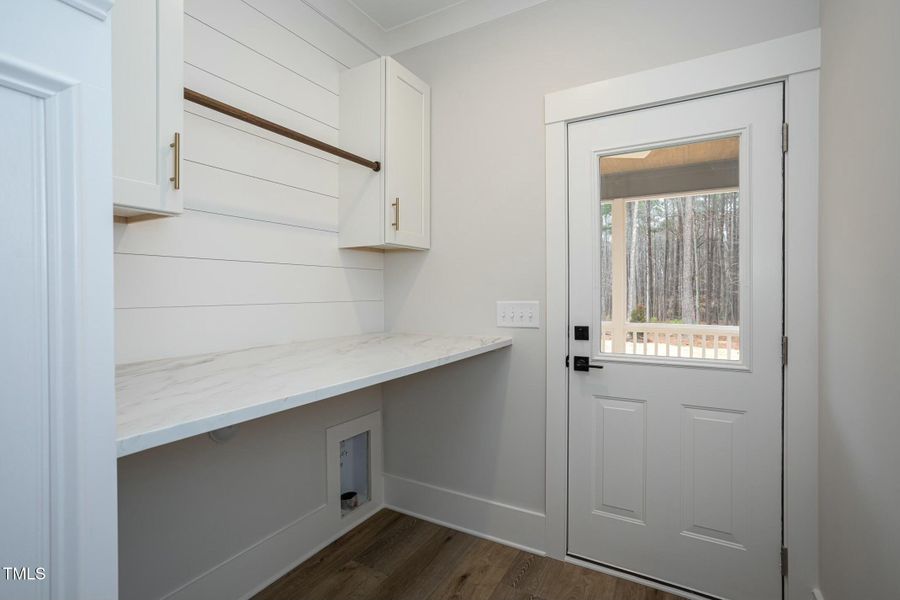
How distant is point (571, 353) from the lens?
1.94 m

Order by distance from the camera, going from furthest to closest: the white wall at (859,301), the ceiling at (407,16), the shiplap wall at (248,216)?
the ceiling at (407,16) → the shiplap wall at (248,216) → the white wall at (859,301)

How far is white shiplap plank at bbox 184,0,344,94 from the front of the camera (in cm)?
159

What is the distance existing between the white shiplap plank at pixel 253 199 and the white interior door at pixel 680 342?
113cm

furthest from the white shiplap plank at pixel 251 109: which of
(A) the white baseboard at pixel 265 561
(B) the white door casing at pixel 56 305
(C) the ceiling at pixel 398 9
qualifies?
(A) the white baseboard at pixel 265 561

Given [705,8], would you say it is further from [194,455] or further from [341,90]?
[194,455]

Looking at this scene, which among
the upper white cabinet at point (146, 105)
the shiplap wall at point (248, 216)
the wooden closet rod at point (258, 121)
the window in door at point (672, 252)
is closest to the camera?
the upper white cabinet at point (146, 105)

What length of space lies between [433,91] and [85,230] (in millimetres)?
1973

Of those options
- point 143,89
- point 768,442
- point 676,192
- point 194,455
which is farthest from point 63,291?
point 768,442

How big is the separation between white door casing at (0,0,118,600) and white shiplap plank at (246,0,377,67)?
1.39 meters

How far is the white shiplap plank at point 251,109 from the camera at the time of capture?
5.05 feet

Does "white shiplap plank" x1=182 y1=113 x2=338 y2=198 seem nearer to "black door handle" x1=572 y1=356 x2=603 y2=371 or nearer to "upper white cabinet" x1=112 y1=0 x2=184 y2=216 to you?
"upper white cabinet" x1=112 y1=0 x2=184 y2=216

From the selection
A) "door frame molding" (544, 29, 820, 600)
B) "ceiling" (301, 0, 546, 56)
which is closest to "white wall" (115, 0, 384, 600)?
"ceiling" (301, 0, 546, 56)

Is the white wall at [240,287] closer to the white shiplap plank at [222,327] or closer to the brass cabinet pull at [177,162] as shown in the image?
the white shiplap plank at [222,327]

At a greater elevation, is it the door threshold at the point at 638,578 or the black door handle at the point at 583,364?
the black door handle at the point at 583,364
